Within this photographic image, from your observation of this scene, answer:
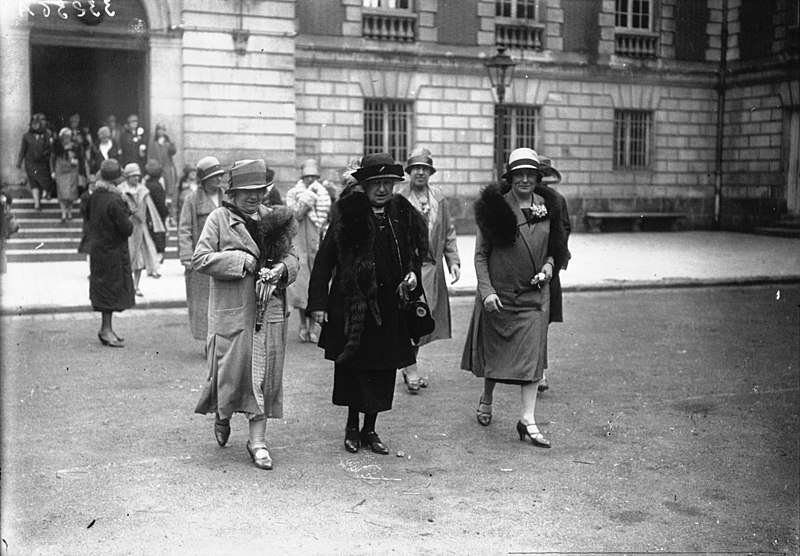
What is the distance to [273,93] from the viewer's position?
72.9 feet

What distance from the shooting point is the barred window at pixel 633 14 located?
2724 cm

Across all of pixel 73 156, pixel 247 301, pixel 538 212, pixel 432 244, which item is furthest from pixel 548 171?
pixel 73 156

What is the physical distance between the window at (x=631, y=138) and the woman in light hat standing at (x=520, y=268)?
2246 centimetres

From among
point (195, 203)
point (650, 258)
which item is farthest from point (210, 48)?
point (195, 203)

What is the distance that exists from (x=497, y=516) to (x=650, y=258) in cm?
1593

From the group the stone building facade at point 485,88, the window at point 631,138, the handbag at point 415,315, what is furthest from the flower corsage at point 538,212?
the window at point 631,138

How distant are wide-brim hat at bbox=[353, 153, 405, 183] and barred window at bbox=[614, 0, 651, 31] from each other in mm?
22675

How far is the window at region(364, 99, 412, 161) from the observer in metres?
25.3

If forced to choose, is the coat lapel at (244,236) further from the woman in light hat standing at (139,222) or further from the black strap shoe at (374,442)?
the woman in light hat standing at (139,222)

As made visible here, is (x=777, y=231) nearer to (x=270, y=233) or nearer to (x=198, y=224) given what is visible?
(x=198, y=224)

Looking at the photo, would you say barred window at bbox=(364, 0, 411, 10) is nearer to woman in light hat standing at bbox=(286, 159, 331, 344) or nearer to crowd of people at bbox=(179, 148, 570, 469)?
woman in light hat standing at bbox=(286, 159, 331, 344)

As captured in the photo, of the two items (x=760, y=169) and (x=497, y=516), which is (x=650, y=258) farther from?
(x=497, y=516)

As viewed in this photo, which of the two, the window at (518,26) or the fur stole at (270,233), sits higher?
the window at (518,26)

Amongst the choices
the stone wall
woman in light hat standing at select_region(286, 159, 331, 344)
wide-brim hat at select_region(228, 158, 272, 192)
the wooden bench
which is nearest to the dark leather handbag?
wide-brim hat at select_region(228, 158, 272, 192)
